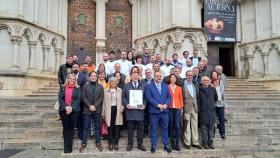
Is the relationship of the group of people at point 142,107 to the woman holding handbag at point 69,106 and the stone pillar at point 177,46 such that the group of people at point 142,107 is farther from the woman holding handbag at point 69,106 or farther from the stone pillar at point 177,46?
the stone pillar at point 177,46

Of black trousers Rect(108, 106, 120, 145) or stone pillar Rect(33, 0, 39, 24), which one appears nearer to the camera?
black trousers Rect(108, 106, 120, 145)

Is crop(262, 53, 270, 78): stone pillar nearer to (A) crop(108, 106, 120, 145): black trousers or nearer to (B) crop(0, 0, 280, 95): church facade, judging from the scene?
(B) crop(0, 0, 280, 95): church facade

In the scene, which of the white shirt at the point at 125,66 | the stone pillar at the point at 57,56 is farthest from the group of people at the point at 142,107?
the stone pillar at the point at 57,56

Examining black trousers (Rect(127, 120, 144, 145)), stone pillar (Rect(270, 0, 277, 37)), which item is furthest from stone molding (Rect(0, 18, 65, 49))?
stone pillar (Rect(270, 0, 277, 37))

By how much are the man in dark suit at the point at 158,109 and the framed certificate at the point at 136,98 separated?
144mm

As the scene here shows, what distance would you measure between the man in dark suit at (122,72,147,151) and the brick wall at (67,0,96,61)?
7352 millimetres

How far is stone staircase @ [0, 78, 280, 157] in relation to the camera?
6.14 metres

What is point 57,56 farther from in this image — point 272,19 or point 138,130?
point 272,19

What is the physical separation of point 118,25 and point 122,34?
45 cm

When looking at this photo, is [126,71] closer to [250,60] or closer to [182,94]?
[182,94]

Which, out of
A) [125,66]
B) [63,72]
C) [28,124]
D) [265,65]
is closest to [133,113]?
[125,66]

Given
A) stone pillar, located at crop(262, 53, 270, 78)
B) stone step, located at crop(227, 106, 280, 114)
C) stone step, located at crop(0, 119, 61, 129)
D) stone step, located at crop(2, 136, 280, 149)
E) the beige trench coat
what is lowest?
stone step, located at crop(2, 136, 280, 149)

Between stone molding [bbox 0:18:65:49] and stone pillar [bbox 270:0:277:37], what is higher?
stone pillar [bbox 270:0:277:37]

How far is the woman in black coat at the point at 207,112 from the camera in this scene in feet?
20.7
